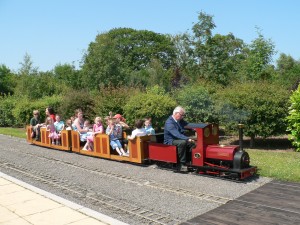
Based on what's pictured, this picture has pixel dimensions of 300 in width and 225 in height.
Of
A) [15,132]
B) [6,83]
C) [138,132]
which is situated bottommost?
[15,132]

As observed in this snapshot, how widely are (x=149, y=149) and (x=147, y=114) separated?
20.3ft

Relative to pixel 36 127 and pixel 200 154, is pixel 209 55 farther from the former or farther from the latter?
pixel 200 154

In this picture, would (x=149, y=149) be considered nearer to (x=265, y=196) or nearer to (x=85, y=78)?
(x=265, y=196)

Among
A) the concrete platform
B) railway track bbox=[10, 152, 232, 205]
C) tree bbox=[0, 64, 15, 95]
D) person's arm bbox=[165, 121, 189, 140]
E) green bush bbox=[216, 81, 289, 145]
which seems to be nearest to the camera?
the concrete platform

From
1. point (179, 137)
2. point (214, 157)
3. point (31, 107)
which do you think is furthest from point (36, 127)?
point (31, 107)

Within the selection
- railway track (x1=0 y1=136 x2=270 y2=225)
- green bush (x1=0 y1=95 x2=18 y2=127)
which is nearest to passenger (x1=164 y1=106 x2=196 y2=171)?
railway track (x1=0 y1=136 x2=270 y2=225)

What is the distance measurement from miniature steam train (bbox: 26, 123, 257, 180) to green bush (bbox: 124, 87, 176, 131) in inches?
178

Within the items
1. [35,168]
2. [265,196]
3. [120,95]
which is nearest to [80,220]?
[265,196]

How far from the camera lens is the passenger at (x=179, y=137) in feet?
30.1

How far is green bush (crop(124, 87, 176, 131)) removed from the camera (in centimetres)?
1634

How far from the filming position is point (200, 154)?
28.8ft

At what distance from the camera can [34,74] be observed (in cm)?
3559

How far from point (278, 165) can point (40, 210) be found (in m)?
6.32

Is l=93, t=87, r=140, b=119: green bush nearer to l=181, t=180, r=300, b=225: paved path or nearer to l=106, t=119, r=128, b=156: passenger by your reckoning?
l=106, t=119, r=128, b=156: passenger
